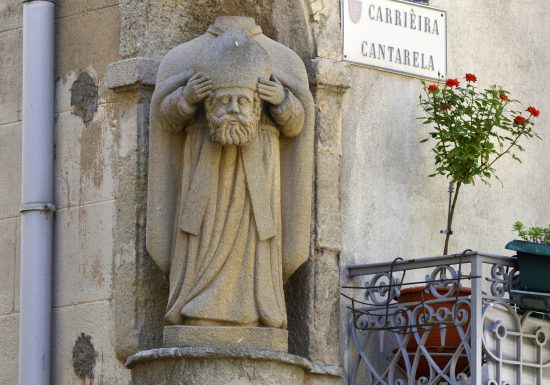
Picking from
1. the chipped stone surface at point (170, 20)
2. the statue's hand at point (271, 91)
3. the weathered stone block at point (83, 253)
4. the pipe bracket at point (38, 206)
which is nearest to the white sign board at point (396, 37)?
the chipped stone surface at point (170, 20)

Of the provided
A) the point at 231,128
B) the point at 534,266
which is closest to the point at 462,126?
the point at 534,266

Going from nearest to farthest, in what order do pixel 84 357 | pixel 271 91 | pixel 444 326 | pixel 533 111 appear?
pixel 271 91 < pixel 444 326 < pixel 84 357 < pixel 533 111

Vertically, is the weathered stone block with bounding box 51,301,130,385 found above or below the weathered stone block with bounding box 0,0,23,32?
below

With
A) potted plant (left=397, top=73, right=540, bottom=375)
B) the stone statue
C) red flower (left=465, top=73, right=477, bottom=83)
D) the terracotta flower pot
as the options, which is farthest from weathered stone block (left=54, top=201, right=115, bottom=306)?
red flower (left=465, top=73, right=477, bottom=83)

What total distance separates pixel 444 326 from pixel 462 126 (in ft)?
Answer: 3.31

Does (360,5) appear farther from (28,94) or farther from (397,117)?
(28,94)

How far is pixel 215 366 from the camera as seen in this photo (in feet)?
24.8

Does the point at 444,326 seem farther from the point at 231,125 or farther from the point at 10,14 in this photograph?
the point at 10,14

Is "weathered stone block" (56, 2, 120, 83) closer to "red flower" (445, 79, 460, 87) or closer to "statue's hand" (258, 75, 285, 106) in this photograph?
"statue's hand" (258, 75, 285, 106)

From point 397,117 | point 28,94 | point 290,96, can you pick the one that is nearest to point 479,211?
point 397,117

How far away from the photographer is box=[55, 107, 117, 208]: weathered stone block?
8.17 m

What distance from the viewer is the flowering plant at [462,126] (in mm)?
8453

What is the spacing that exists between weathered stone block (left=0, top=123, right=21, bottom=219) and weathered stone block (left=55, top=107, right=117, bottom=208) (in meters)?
0.20

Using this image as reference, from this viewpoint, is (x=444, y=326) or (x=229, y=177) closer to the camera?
(x=229, y=177)
